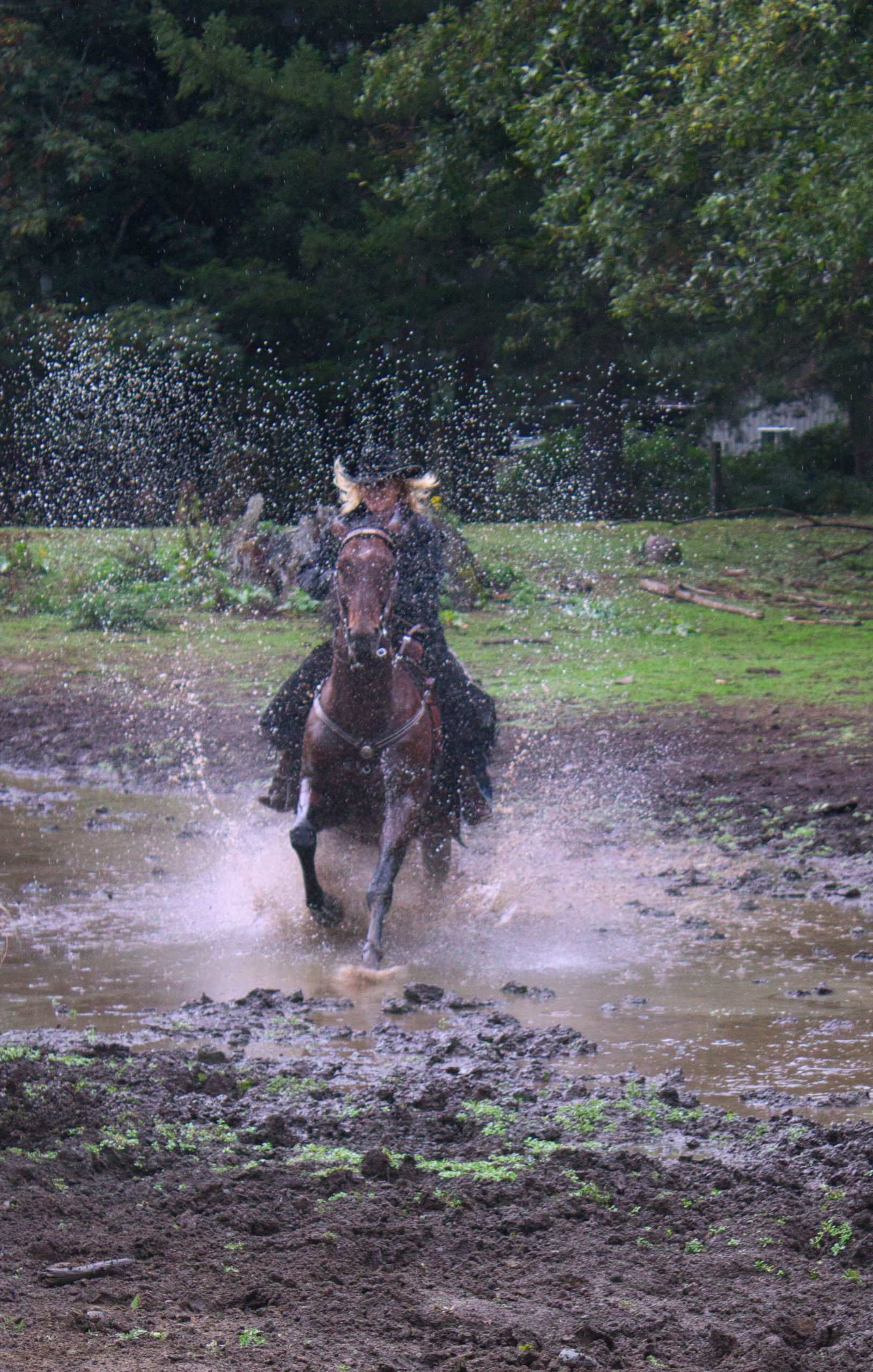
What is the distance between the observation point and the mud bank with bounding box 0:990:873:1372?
3.15 m

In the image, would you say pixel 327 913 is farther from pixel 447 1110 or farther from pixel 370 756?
pixel 447 1110

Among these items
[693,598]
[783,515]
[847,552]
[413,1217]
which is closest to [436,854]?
[413,1217]

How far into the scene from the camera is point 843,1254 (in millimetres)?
3584

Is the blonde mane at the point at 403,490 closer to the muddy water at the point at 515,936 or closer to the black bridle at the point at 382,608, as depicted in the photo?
the black bridle at the point at 382,608

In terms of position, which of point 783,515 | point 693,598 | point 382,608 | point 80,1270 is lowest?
point 80,1270

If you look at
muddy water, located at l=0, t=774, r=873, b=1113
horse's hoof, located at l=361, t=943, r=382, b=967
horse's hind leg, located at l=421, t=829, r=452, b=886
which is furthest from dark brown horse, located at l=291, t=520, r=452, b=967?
horse's hind leg, located at l=421, t=829, r=452, b=886

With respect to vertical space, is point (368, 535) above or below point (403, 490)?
below

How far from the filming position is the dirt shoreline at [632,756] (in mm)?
9422

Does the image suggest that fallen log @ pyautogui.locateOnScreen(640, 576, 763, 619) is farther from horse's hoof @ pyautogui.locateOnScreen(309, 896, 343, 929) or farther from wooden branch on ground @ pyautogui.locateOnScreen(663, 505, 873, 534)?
horse's hoof @ pyautogui.locateOnScreen(309, 896, 343, 929)

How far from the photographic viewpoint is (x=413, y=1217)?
149 inches

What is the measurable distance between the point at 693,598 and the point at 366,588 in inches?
466

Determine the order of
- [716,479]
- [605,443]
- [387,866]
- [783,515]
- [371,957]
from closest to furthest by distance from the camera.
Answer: [371,957] < [387,866] < [783,515] < [716,479] < [605,443]

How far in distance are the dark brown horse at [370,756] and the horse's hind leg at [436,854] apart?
0.63 meters

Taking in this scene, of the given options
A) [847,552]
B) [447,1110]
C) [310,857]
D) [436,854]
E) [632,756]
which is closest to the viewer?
[447,1110]
